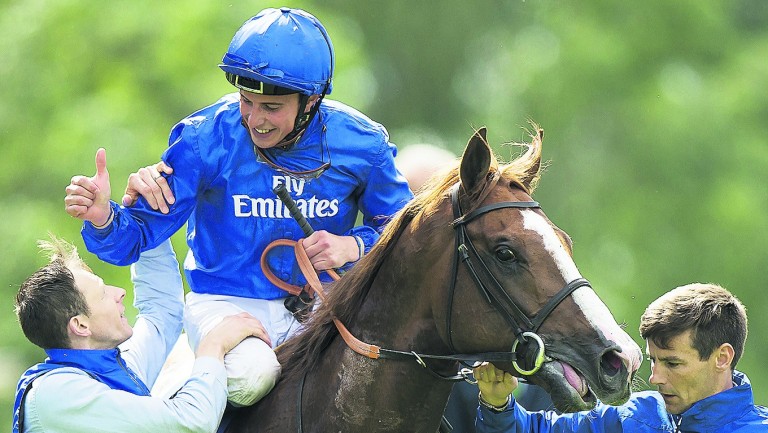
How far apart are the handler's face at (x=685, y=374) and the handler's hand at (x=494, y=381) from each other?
0.56m

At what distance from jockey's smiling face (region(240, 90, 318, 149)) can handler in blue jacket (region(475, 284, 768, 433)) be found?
118cm

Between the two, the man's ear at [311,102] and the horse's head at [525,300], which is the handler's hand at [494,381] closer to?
the horse's head at [525,300]

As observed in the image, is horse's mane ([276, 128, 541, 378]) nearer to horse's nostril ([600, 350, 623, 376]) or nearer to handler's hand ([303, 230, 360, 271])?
handler's hand ([303, 230, 360, 271])

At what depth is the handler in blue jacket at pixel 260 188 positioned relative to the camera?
453 cm

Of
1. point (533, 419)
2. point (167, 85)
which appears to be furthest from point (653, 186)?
point (533, 419)

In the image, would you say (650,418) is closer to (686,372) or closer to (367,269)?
(686,372)

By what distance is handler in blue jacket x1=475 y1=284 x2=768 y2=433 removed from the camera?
4.45 meters

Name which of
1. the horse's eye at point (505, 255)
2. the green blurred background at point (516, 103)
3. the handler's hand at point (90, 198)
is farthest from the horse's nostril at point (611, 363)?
the green blurred background at point (516, 103)

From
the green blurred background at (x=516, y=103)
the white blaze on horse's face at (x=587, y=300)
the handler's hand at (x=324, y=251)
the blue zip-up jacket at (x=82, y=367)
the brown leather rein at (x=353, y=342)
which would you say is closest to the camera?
the white blaze on horse's face at (x=587, y=300)

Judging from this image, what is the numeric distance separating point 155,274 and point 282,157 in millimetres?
690

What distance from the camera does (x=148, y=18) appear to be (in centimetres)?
1341

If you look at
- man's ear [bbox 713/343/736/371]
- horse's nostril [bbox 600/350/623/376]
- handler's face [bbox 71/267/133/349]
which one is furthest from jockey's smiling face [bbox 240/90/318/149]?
man's ear [bbox 713/343/736/371]

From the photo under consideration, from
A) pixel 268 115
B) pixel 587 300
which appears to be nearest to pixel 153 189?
pixel 268 115

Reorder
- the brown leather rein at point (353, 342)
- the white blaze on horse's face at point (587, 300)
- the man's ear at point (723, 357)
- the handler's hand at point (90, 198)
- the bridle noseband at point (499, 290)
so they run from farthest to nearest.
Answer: the man's ear at point (723, 357), the handler's hand at point (90, 198), the brown leather rein at point (353, 342), the bridle noseband at point (499, 290), the white blaze on horse's face at point (587, 300)
